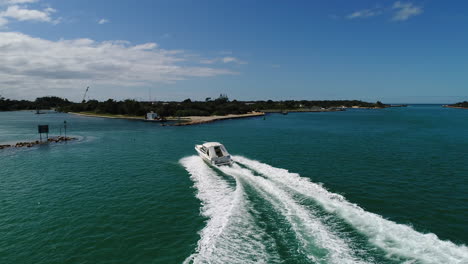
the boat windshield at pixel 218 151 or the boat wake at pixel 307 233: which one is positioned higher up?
the boat windshield at pixel 218 151

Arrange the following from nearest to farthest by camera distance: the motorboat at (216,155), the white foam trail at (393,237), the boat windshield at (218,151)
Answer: the white foam trail at (393,237), the motorboat at (216,155), the boat windshield at (218,151)

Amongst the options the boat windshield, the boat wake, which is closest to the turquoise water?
the boat wake

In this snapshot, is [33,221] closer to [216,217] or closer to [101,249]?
[101,249]

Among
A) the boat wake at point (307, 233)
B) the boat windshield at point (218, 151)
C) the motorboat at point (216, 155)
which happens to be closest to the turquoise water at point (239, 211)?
the boat wake at point (307, 233)

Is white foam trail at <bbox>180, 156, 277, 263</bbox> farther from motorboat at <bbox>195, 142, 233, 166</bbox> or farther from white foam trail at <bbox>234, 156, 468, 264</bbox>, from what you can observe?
motorboat at <bbox>195, 142, 233, 166</bbox>

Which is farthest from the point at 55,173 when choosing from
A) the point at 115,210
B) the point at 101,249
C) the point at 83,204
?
the point at 101,249

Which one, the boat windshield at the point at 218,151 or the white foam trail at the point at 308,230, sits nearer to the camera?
the white foam trail at the point at 308,230

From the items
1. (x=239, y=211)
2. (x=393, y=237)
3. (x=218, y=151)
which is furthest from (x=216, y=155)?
(x=393, y=237)

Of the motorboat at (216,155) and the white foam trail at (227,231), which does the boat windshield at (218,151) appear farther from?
the white foam trail at (227,231)
